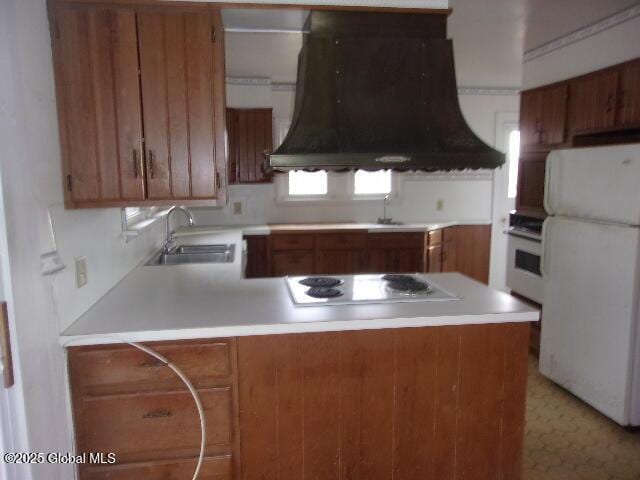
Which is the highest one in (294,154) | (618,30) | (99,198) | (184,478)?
(618,30)

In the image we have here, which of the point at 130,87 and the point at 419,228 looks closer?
the point at 130,87

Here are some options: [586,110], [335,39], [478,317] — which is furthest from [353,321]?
[586,110]

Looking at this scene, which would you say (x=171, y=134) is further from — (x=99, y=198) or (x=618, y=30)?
(x=618, y=30)

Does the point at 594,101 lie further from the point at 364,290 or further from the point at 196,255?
the point at 196,255

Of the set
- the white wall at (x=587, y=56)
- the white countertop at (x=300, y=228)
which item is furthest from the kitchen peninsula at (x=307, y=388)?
the white countertop at (x=300, y=228)

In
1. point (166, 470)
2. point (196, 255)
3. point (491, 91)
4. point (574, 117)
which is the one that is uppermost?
point (491, 91)

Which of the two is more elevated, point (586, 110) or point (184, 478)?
point (586, 110)

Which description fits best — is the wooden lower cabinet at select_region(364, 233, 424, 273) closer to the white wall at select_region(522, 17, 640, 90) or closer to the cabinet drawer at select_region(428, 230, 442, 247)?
the cabinet drawer at select_region(428, 230, 442, 247)

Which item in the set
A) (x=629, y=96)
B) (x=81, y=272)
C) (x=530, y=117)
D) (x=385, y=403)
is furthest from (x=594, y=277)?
(x=81, y=272)

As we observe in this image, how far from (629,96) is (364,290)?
2089 mm

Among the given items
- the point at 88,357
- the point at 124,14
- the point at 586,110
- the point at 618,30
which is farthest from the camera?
the point at 586,110

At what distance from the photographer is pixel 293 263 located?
14.6 feet

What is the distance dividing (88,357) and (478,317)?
1478mm

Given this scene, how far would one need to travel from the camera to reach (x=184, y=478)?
1.73m
